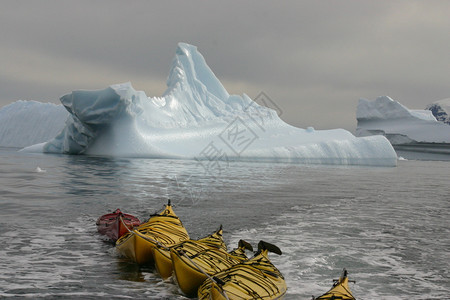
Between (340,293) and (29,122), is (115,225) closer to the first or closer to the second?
(340,293)

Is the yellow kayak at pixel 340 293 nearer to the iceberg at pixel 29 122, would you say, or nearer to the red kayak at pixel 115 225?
the red kayak at pixel 115 225

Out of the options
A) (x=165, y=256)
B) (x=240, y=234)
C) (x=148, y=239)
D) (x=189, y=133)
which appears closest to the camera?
(x=165, y=256)

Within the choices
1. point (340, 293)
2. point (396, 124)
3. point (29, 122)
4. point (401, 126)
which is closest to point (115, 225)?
point (340, 293)

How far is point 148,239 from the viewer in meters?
6.34

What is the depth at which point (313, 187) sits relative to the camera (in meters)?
19.2

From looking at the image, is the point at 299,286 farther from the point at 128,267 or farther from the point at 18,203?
the point at 18,203

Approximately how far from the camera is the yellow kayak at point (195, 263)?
5.23 meters

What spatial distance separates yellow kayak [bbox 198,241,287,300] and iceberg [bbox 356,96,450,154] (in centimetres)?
7019

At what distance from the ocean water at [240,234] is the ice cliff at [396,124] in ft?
184

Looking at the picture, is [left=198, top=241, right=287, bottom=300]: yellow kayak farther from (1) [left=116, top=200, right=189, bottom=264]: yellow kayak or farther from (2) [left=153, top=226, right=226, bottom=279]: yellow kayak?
(1) [left=116, top=200, right=189, bottom=264]: yellow kayak

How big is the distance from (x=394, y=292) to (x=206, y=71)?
44422mm

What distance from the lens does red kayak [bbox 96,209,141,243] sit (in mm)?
7672

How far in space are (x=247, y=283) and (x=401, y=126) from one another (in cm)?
7345

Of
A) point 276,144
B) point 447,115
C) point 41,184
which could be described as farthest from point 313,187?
point 447,115
